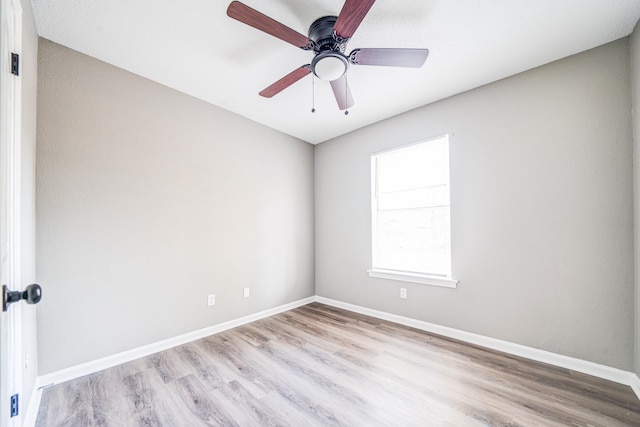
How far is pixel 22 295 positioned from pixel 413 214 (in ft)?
10.7

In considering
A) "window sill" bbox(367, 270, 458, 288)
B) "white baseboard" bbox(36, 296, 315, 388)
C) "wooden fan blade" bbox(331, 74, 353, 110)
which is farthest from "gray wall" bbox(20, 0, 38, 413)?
"window sill" bbox(367, 270, 458, 288)

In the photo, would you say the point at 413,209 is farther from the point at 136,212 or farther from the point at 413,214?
the point at 136,212

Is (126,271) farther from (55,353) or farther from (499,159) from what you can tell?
(499,159)

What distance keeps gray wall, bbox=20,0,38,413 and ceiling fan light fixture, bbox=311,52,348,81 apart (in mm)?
1733

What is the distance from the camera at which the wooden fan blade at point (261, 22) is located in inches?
55.0

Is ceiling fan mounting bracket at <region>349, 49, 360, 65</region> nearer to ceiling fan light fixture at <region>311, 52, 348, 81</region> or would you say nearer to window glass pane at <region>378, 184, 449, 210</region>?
ceiling fan light fixture at <region>311, 52, 348, 81</region>

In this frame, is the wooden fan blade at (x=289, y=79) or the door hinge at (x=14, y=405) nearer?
the door hinge at (x=14, y=405)

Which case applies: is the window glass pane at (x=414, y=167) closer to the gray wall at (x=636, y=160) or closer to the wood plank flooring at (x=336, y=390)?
the gray wall at (x=636, y=160)

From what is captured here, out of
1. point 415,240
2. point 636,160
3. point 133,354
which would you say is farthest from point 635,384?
point 133,354

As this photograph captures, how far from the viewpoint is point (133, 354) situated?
2.36 metres

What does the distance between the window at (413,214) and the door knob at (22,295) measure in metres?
3.13

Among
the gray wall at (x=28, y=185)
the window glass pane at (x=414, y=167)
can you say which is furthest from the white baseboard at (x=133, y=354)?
the window glass pane at (x=414, y=167)

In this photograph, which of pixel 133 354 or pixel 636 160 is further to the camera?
pixel 133 354

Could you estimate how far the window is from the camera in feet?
9.86
